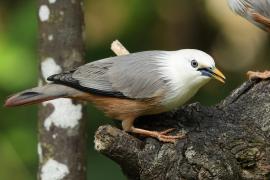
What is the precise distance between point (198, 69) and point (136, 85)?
0.94ft

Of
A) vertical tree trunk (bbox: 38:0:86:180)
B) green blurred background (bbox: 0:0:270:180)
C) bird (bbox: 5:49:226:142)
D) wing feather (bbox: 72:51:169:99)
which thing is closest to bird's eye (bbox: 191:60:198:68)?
bird (bbox: 5:49:226:142)

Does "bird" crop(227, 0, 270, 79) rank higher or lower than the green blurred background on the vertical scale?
higher

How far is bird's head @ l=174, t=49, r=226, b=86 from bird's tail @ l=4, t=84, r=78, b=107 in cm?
51

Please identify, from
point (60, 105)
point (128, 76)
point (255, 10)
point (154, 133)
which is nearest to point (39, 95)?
point (128, 76)

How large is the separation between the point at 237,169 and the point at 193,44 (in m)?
3.20

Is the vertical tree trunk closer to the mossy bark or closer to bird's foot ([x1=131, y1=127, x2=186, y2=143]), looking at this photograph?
the mossy bark

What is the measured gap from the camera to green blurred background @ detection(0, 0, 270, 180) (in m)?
5.52

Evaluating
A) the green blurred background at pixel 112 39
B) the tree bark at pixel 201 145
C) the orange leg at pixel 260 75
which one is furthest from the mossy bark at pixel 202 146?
the green blurred background at pixel 112 39

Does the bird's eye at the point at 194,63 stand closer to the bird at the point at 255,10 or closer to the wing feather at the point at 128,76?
the wing feather at the point at 128,76

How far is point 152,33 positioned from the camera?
6211mm

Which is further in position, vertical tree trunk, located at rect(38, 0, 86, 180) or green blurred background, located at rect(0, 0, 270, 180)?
green blurred background, located at rect(0, 0, 270, 180)

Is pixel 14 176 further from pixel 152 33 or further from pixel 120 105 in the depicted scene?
pixel 120 105

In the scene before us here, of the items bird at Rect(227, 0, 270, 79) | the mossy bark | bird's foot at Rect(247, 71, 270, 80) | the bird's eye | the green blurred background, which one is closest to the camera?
the mossy bark

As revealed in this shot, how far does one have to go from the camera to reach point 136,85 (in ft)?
11.4
